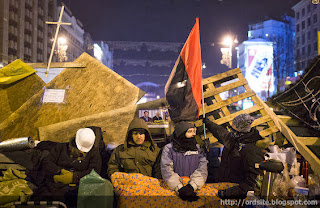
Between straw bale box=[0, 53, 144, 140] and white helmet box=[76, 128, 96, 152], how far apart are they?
1680mm

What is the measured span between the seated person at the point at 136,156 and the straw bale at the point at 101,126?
1.03m

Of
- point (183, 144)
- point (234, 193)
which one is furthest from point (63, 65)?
point (234, 193)

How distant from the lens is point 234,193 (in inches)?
142

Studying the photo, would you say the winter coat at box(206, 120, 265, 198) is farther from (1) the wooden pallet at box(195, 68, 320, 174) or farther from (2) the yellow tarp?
(2) the yellow tarp

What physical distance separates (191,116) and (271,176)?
1718mm

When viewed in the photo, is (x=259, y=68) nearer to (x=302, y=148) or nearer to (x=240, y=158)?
(x=302, y=148)

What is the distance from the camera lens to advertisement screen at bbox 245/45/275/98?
41094 mm

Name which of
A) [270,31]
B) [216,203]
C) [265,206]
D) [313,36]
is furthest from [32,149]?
[270,31]

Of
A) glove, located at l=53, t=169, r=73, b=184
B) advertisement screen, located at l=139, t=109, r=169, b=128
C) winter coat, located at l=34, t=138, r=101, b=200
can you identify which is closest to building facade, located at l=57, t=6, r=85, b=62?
advertisement screen, located at l=139, t=109, r=169, b=128

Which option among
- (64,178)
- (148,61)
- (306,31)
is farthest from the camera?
(148,61)

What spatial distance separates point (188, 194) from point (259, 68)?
42790 millimetres

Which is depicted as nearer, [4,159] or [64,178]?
[64,178]

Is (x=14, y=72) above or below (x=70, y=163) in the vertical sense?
above

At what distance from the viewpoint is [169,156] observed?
4.01 metres
